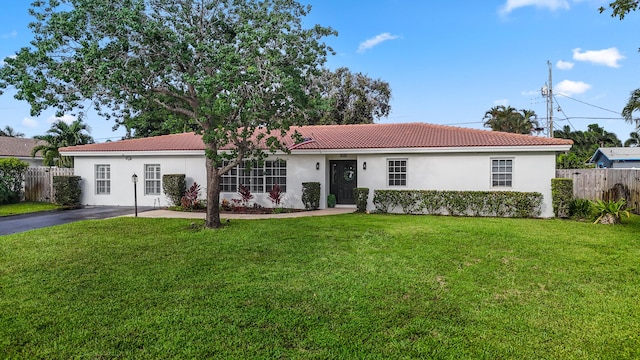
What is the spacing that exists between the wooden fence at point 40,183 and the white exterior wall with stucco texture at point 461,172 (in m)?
15.6

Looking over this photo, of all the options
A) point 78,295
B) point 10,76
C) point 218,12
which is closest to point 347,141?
point 218,12

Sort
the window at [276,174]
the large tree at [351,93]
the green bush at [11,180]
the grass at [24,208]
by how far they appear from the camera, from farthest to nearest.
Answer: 1. the large tree at [351,93]
2. the green bush at [11,180]
3. the window at [276,174]
4. the grass at [24,208]

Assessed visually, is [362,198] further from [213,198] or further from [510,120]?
[510,120]

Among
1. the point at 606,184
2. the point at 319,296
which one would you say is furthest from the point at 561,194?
the point at 319,296

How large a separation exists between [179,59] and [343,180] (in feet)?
30.1

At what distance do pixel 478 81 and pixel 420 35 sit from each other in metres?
4.88

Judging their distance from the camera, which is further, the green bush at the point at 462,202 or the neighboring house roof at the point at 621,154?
the neighboring house roof at the point at 621,154

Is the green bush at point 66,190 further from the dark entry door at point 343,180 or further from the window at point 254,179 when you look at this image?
the dark entry door at point 343,180

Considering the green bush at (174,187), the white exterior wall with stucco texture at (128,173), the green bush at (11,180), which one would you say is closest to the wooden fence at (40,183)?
the green bush at (11,180)

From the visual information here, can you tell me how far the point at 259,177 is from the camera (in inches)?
668

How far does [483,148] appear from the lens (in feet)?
46.6

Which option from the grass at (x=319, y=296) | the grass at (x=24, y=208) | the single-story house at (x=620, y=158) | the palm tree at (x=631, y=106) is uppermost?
the palm tree at (x=631, y=106)

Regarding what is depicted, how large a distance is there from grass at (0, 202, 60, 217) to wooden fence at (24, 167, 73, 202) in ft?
3.01

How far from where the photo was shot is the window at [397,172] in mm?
15568
